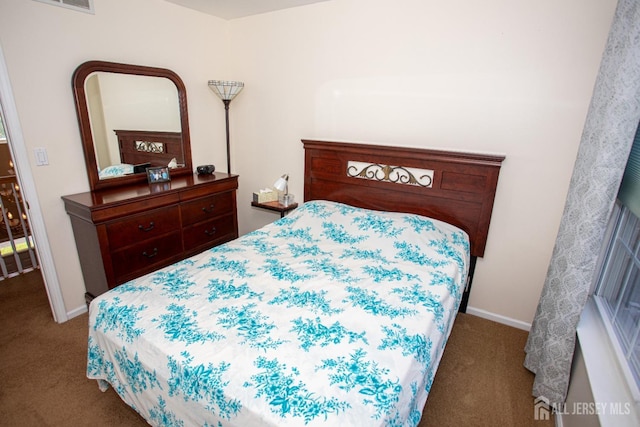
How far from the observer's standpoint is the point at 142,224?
8.11 ft

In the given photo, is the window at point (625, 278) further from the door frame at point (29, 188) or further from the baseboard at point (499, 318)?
A: the door frame at point (29, 188)

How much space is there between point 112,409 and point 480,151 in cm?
271

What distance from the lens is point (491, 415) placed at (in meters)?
1.75

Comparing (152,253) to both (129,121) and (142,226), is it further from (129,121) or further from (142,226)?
(129,121)

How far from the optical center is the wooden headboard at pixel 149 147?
2655mm

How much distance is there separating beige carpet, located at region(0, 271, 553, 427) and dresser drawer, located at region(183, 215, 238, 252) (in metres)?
0.95

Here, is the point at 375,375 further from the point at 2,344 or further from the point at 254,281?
the point at 2,344

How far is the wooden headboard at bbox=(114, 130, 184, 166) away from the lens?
2655 millimetres

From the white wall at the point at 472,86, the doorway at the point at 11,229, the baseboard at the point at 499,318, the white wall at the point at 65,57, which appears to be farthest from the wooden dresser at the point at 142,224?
the baseboard at the point at 499,318

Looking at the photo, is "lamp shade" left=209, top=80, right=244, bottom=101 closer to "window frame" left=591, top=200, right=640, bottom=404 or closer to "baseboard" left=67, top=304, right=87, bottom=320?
"baseboard" left=67, top=304, right=87, bottom=320

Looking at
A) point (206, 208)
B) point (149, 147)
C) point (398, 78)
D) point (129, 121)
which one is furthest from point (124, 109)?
point (398, 78)

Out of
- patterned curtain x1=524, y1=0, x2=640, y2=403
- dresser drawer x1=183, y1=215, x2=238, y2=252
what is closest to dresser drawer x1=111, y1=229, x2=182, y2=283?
dresser drawer x1=183, y1=215, x2=238, y2=252

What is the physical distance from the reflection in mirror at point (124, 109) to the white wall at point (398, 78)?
0.47 feet

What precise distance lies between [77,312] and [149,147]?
4.66 feet
